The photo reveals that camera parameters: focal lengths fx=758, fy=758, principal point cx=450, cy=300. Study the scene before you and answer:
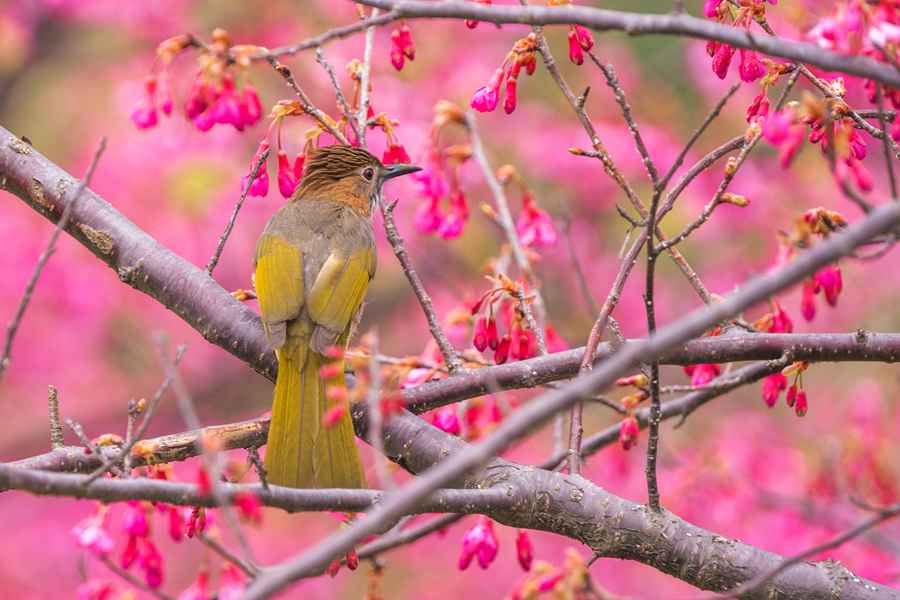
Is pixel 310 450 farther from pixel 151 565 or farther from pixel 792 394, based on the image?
pixel 792 394

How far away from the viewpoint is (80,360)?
25.2ft

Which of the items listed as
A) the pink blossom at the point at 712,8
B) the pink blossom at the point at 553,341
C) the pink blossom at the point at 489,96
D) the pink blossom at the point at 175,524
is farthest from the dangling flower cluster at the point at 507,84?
the pink blossom at the point at 175,524

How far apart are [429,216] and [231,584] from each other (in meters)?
1.68

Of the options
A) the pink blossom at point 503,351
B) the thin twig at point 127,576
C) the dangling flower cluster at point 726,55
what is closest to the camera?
the thin twig at point 127,576

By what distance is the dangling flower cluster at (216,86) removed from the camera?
2018mm

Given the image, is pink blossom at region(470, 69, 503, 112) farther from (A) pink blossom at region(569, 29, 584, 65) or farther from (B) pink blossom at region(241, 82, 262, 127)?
(B) pink blossom at region(241, 82, 262, 127)

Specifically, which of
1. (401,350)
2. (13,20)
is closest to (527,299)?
(401,350)

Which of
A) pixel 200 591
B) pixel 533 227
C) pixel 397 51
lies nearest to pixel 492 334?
pixel 533 227

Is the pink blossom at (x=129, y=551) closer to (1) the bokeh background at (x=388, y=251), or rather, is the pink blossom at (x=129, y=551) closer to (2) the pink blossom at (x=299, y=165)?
(2) the pink blossom at (x=299, y=165)

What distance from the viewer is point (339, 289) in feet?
11.3

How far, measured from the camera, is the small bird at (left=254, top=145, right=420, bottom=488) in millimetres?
2531

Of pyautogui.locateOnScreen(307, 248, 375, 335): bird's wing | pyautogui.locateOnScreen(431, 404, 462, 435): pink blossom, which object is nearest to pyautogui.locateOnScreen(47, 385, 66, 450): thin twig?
pyautogui.locateOnScreen(307, 248, 375, 335): bird's wing

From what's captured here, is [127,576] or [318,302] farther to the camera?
[318,302]

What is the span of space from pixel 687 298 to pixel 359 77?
5725 mm
